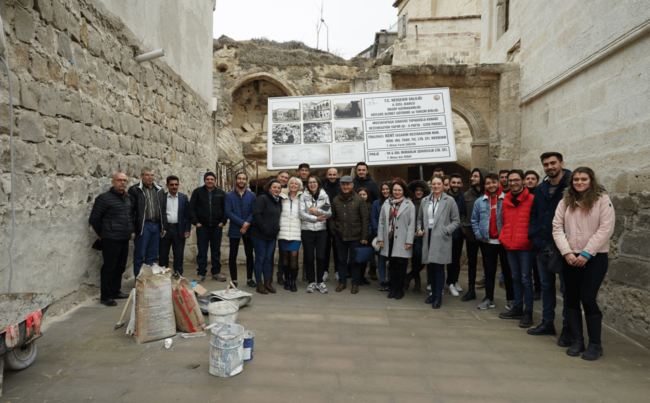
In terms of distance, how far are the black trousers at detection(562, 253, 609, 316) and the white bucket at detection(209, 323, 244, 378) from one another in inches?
115

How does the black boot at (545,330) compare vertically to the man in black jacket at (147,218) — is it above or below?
below

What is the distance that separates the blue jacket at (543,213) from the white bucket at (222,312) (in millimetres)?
3116

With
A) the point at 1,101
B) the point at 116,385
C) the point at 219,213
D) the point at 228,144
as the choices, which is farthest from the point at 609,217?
the point at 228,144

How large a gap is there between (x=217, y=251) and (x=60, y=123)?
2.75m

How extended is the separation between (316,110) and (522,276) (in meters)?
4.91

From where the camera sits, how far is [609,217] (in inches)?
124

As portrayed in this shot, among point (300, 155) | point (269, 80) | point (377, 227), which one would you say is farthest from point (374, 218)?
point (269, 80)

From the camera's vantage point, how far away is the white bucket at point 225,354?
8.95ft

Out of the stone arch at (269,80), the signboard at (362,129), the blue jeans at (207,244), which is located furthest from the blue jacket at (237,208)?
the stone arch at (269,80)

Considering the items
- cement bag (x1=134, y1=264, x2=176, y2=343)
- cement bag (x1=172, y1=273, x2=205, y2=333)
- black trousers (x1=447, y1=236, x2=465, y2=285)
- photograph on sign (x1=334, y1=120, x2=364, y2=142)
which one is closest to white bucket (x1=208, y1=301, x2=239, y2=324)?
cement bag (x1=172, y1=273, x2=205, y2=333)

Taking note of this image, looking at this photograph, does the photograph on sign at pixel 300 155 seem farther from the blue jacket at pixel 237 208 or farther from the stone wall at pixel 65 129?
the stone wall at pixel 65 129

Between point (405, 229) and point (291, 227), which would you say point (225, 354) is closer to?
point (291, 227)

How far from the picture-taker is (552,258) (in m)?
3.47

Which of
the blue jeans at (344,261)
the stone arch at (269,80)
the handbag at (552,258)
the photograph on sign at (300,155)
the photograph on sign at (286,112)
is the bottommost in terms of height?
the blue jeans at (344,261)
